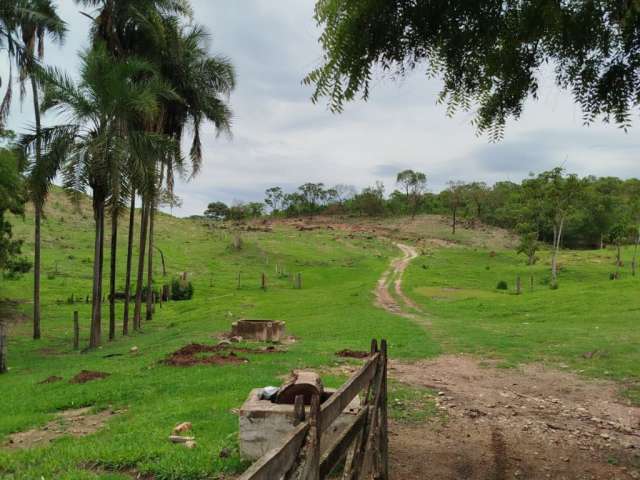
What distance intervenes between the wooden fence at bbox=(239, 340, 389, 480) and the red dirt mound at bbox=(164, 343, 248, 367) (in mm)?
8306

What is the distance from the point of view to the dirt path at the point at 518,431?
272 inches

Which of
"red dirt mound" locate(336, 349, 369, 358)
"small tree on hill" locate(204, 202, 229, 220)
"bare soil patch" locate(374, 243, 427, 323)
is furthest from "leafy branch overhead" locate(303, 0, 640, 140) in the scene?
"small tree on hill" locate(204, 202, 229, 220)

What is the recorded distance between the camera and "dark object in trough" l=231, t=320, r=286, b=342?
19.1 metres

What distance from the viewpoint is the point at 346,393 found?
14.6 ft

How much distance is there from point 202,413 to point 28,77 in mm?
20698

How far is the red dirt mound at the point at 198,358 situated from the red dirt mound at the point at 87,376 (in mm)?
1603

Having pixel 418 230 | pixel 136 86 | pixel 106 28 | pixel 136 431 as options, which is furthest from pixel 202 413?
pixel 418 230

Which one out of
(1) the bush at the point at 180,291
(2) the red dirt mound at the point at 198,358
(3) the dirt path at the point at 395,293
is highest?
(2) the red dirt mound at the point at 198,358

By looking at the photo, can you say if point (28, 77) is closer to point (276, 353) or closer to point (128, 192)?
point (128, 192)

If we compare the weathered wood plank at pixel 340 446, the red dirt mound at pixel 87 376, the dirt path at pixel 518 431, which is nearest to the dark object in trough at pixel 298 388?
the weathered wood plank at pixel 340 446

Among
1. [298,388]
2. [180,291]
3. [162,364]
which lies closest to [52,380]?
[162,364]

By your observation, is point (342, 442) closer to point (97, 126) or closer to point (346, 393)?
point (346, 393)

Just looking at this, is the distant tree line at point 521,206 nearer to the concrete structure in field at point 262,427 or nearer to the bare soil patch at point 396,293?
the bare soil patch at point 396,293

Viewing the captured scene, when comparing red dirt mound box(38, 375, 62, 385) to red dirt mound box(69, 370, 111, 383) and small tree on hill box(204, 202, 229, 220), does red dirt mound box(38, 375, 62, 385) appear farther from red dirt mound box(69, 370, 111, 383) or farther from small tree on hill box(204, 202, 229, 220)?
small tree on hill box(204, 202, 229, 220)
